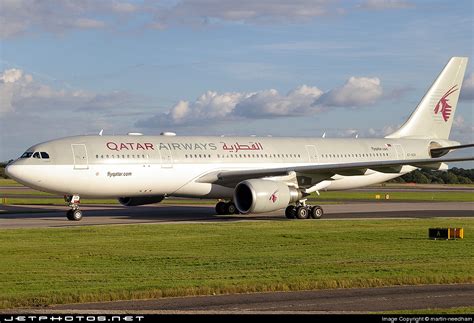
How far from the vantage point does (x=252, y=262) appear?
23703mm

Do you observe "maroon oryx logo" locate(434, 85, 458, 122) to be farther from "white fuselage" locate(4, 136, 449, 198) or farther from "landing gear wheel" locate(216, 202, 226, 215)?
"landing gear wheel" locate(216, 202, 226, 215)

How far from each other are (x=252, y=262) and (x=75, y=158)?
17739 millimetres

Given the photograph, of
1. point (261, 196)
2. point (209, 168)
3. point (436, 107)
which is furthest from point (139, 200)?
point (436, 107)

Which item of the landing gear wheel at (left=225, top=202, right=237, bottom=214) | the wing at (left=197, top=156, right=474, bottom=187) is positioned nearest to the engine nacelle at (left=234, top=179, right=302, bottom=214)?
the wing at (left=197, top=156, right=474, bottom=187)

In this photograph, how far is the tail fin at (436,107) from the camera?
183 ft

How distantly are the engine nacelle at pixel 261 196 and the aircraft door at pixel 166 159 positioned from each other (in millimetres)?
3645

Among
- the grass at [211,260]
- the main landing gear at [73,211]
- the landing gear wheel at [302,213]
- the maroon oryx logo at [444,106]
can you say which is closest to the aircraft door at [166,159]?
the main landing gear at [73,211]

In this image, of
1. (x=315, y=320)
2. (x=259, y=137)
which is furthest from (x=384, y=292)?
(x=259, y=137)

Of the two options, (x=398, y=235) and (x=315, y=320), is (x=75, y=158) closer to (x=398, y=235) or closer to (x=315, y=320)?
(x=398, y=235)

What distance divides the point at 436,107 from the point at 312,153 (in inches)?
473

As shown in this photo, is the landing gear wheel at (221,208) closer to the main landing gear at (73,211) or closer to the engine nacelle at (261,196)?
the engine nacelle at (261,196)

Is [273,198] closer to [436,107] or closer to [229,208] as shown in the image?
[229,208]

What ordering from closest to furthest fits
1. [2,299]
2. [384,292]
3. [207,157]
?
[2,299] < [384,292] < [207,157]

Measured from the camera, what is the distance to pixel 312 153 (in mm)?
48688
